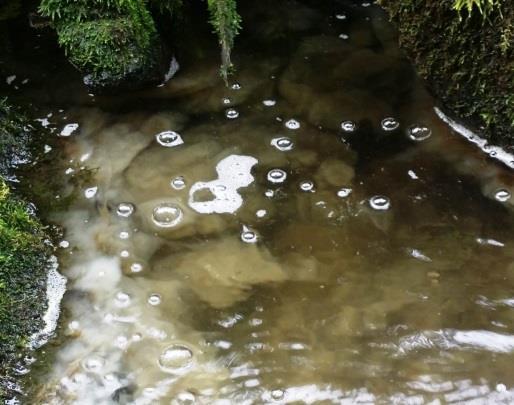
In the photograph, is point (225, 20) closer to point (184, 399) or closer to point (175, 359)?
point (175, 359)

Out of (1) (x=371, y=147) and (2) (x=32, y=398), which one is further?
(1) (x=371, y=147)

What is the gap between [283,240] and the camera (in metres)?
2.25

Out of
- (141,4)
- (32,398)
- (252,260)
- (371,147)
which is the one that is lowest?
(32,398)

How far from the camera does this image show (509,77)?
228cm

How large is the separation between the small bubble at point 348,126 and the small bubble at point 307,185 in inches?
13.2

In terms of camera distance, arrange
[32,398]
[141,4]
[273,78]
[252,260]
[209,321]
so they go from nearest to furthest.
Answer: [32,398] → [209,321] → [252,260] → [141,4] → [273,78]

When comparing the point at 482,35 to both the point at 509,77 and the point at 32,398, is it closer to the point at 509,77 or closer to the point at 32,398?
the point at 509,77

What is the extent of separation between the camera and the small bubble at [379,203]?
2.32 m

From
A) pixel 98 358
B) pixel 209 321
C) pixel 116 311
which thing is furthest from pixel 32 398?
pixel 209 321

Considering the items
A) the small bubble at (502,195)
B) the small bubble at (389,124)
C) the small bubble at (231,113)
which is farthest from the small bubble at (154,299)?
the small bubble at (502,195)

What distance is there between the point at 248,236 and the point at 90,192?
26.7 inches

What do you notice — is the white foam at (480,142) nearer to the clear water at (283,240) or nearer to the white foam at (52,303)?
the clear water at (283,240)

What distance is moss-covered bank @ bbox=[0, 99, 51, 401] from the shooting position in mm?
1948

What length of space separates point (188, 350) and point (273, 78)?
54.1 inches
